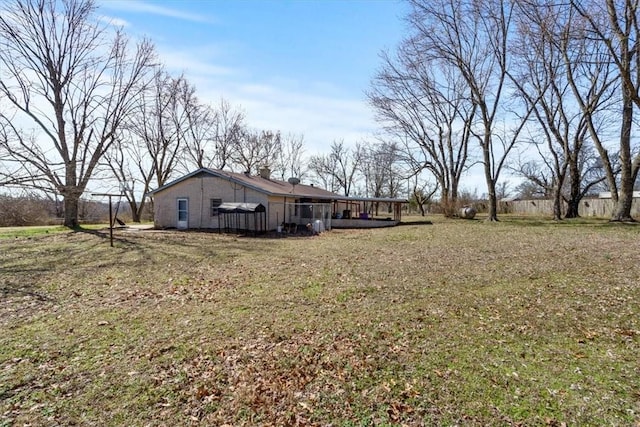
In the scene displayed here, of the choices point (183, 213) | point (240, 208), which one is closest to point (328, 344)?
point (240, 208)

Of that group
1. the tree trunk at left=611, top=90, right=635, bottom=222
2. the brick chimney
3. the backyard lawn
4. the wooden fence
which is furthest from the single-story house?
the wooden fence

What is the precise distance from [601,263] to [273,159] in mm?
37267

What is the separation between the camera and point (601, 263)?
783 centimetres

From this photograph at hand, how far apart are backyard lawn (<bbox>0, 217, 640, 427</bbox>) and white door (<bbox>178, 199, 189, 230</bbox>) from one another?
36.0ft

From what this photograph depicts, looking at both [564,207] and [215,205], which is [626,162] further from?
[215,205]

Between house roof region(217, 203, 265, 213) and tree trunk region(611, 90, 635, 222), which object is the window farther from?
tree trunk region(611, 90, 635, 222)

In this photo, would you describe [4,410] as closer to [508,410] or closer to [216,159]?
[508,410]

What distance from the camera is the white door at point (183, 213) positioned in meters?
19.7

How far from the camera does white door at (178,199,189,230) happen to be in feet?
64.5

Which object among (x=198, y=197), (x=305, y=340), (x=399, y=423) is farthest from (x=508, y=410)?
(x=198, y=197)

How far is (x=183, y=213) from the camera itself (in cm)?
1978

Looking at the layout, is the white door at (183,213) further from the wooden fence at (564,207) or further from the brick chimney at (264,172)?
the wooden fence at (564,207)

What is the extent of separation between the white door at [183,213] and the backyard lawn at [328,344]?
10961mm

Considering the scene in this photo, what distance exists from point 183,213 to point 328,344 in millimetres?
17402
